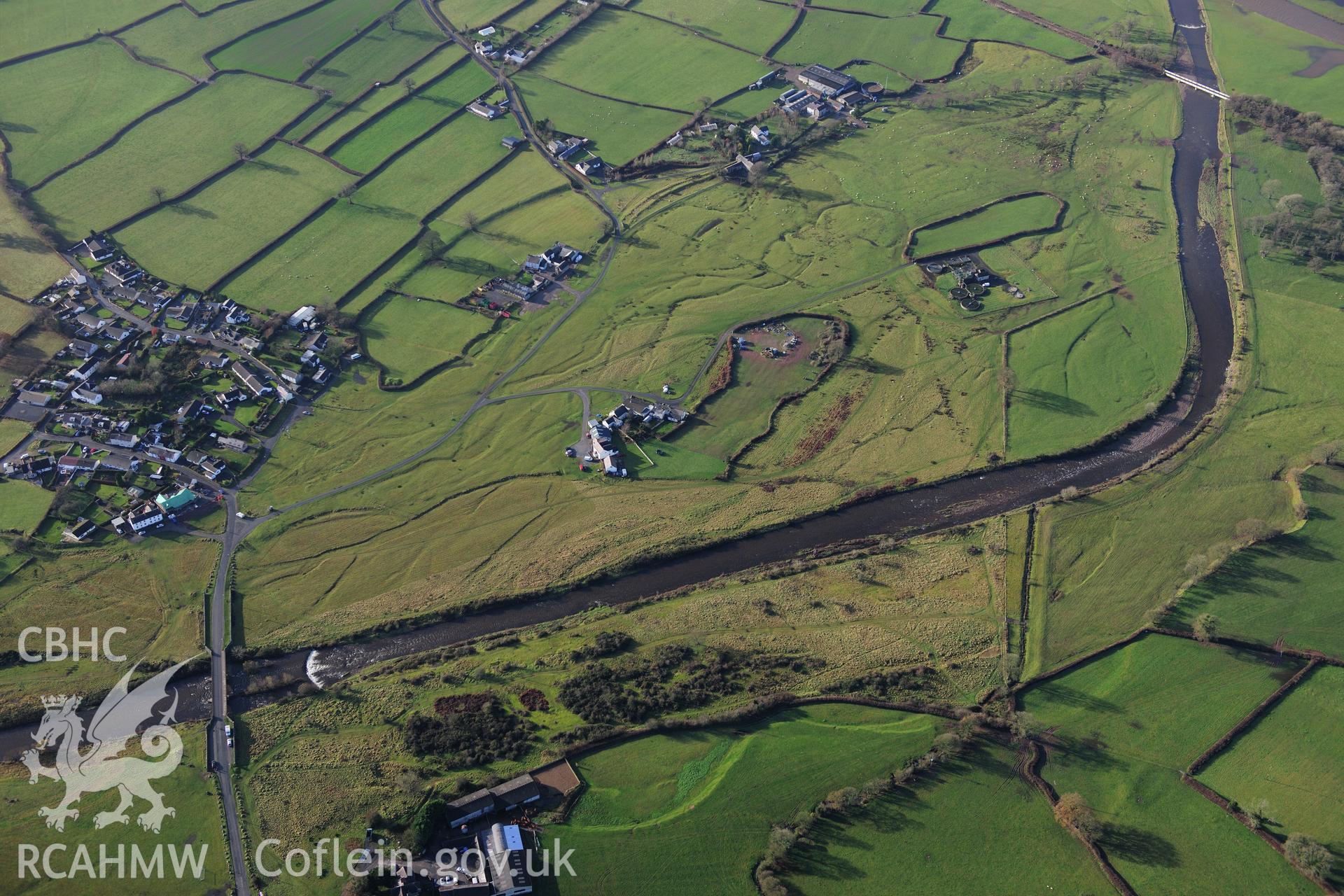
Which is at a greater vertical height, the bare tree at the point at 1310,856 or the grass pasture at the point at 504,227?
the grass pasture at the point at 504,227

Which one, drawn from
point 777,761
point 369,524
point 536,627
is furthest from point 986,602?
point 369,524

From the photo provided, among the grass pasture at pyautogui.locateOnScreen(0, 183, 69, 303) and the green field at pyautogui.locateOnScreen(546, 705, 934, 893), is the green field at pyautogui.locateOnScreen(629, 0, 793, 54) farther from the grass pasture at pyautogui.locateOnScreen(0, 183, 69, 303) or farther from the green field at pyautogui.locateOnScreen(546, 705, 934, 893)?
the green field at pyautogui.locateOnScreen(546, 705, 934, 893)

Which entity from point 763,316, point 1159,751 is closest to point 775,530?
point 763,316

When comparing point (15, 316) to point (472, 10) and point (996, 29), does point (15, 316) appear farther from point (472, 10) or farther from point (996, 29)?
point (996, 29)

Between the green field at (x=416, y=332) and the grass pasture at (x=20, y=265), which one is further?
the grass pasture at (x=20, y=265)

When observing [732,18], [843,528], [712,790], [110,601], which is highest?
[732,18]

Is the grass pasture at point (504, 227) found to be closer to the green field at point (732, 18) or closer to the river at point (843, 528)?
the river at point (843, 528)

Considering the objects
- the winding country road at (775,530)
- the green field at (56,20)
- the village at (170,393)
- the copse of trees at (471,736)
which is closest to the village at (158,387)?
the village at (170,393)

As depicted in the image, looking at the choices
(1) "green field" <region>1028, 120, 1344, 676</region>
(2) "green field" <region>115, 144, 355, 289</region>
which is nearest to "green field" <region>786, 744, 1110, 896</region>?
(1) "green field" <region>1028, 120, 1344, 676</region>
